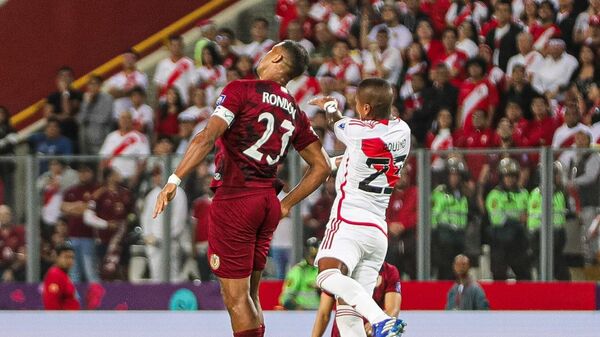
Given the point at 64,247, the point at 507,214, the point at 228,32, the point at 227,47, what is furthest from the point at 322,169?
the point at 228,32

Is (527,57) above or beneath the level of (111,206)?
above

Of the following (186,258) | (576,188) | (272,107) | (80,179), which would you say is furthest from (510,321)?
(272,107)

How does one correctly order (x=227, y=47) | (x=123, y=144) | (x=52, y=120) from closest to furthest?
(x=123, y=144)
(x=52, y=120)
(x=227, y=47)

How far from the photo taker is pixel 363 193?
31.9 feet

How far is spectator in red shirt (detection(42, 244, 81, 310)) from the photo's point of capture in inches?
660

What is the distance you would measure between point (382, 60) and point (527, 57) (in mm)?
1819

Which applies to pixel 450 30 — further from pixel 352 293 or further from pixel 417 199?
pixel 352 293

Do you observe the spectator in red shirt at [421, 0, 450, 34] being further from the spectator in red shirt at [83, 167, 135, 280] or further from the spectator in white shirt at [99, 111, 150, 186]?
the spectator in red shirt at [83, 167, 135, 280]

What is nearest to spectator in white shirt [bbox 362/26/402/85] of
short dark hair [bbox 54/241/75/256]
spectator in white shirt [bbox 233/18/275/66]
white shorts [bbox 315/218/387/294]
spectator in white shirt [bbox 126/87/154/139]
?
spectator in white shirt [bbox 233/18/275/66]

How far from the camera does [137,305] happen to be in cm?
1712

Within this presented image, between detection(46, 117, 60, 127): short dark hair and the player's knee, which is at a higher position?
detection(46, 117, 60, 127): short dark hair

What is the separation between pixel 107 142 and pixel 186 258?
2097 mm

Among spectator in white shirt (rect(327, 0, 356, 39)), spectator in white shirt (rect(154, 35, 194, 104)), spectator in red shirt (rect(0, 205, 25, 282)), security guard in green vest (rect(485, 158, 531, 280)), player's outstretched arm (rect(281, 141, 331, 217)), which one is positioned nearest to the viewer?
player's outstretched arm (rect(281, 141, 331, 217))

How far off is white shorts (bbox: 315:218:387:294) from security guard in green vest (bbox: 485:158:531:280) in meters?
6.34
